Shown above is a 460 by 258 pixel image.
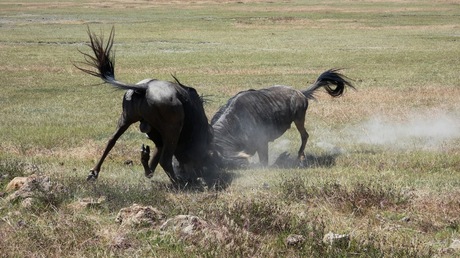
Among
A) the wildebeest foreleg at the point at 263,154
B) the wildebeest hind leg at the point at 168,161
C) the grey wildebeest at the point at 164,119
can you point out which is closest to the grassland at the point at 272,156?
→ the wildebeest hind leg at the point at 168,161

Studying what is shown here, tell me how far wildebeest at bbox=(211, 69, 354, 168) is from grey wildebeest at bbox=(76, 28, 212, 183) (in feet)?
2.13

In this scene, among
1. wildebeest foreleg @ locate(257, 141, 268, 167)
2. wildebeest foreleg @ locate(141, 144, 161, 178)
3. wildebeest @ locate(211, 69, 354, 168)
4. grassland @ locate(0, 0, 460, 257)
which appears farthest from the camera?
wildebeest foreleg @ locate(257, 141, 268, 167)

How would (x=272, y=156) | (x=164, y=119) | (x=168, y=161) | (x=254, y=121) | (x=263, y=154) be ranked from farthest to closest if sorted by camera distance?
(x=272, y=156) < (x=263, y=154) < (x=254, y=121) < (x=168, y=161) < (x=164, y=119)

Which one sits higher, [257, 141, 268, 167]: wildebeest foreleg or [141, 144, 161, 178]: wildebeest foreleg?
[141, 144, 161, 178]: wildebeest foreleg

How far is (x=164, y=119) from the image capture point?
977 cm

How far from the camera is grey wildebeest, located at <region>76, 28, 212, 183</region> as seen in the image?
9695mm

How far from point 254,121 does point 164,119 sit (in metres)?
2.80

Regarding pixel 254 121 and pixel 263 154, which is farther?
pixel 263 154

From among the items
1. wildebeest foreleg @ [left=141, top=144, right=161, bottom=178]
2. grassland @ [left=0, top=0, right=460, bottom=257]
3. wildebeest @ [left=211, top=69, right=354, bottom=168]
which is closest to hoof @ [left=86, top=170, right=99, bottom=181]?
grassland @ [left=0, top=0, right=460, bottom=257]

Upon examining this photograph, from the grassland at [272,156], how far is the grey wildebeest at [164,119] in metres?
0.46

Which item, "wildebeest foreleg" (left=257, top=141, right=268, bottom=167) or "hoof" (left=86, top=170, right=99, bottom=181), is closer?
"hoof" (left=86, top=170, right=99, bottom=181)

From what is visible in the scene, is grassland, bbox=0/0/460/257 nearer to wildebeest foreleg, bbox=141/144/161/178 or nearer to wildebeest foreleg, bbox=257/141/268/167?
wildebeest foreleg, bbox=141/144/161/178

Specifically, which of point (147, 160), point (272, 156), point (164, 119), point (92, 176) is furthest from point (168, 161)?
point (272, 156)

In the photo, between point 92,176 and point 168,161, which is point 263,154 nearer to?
point 168,161
